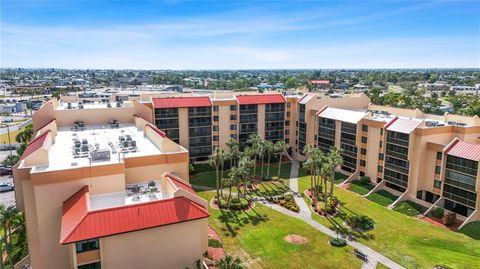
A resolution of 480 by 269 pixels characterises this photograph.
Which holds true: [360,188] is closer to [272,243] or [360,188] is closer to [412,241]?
[412,241]

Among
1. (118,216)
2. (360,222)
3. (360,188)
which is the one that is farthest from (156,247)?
(360,188)

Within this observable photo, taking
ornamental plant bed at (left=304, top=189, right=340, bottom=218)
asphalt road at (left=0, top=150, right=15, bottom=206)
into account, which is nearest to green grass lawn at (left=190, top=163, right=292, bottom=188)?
ornamental plant bed at (left=304, top=189, right=340, bottom=218)

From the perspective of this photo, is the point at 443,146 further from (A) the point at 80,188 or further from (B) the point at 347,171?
(A) the point at 80,188

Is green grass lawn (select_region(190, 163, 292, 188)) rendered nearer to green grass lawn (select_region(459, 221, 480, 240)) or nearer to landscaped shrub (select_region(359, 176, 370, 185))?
landscaped shrub (select_region(359, 176, 370, 185))

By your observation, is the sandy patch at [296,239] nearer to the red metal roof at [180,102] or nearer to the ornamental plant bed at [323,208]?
the ornamental plant bed at [323,208]

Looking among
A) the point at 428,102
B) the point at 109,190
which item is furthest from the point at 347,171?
the point at 428,102
